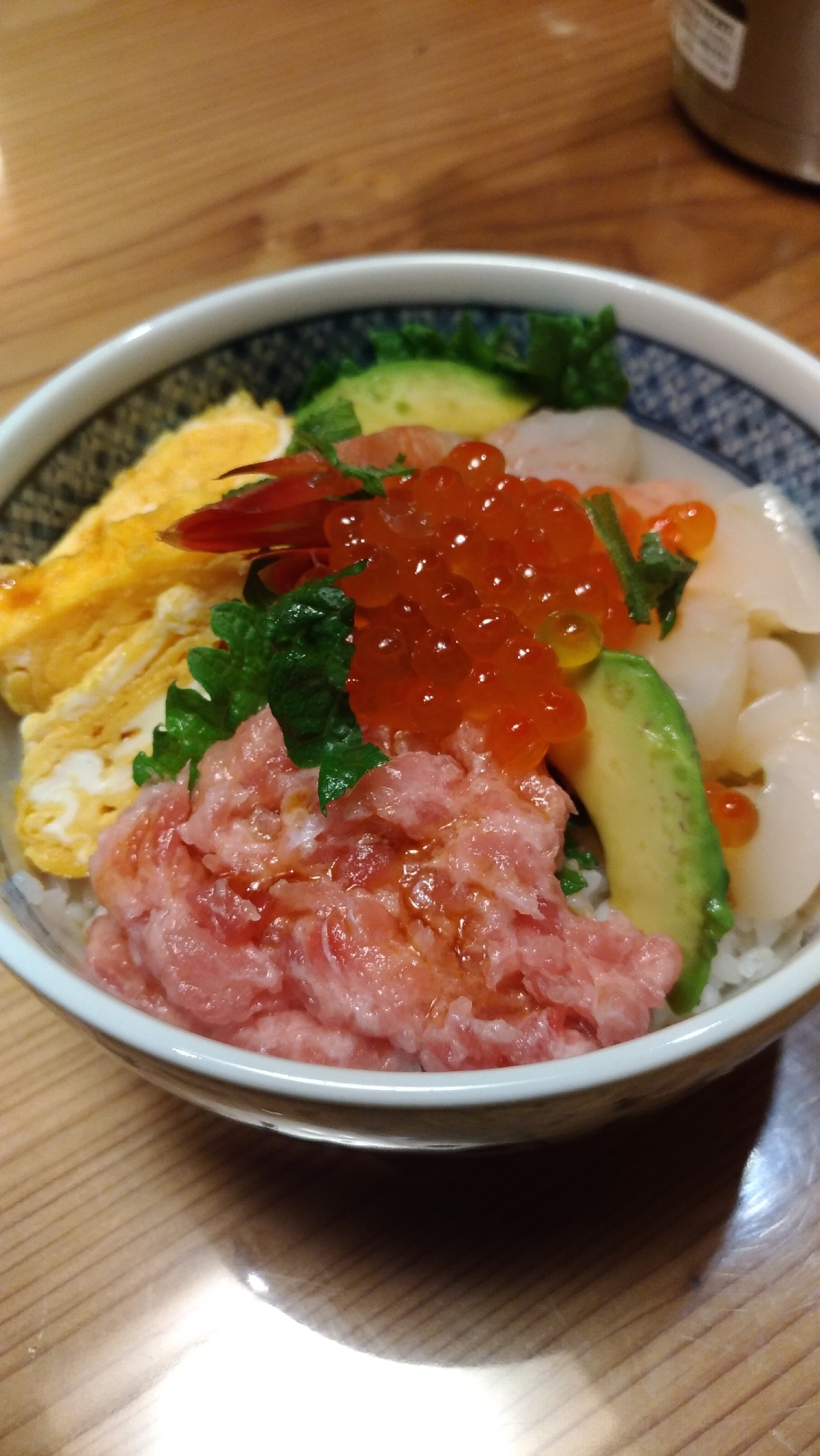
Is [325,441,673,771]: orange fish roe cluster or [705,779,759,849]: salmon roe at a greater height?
[325,441,673,771]: orange fish roe cluster

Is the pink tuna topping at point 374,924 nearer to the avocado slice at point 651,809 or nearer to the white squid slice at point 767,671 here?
the avocado slice at point 651,809

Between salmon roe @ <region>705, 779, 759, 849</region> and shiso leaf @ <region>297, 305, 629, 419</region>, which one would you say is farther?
shiso leaf @ <region>297, 305, 629, 419</region>

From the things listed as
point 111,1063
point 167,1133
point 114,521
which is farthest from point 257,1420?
point 114,521

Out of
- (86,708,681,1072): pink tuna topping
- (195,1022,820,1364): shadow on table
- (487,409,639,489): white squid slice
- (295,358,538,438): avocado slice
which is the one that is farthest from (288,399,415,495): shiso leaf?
(195,1022,820,1364): shadow on table

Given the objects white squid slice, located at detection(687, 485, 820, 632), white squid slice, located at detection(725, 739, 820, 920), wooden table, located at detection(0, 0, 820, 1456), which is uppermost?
white squid slice, located at detection(687, 485, 820, 632)

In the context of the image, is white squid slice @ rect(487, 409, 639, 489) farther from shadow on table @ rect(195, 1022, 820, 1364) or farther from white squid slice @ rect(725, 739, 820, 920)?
shadow on table @ rect(195, 1022, 820, 1364)

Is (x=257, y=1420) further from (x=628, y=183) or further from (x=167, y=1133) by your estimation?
(x=628, y=183)

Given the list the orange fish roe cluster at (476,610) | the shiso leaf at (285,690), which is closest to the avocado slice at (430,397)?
the orange fish roe cluster at (476,610)

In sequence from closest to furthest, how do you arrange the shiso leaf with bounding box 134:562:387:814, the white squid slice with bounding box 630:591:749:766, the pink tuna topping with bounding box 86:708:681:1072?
the pink tuna topping with bounding box 86:708:681:1072, the shiso leaf with bounding box 134:562:387:814, the white squid slice with bounding box 630:591:749:766
